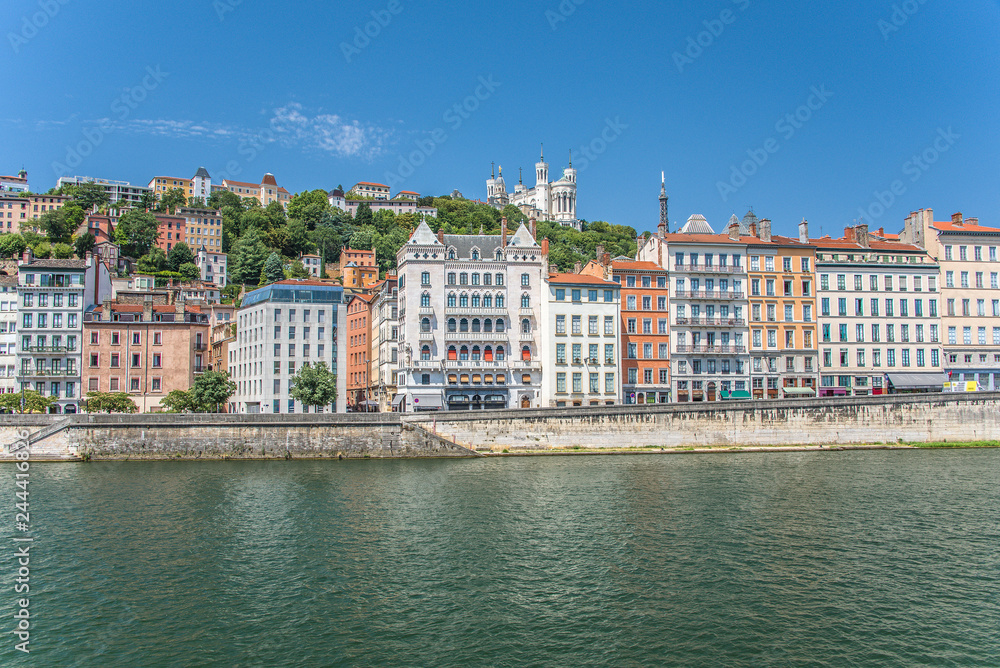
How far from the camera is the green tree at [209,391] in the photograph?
223 ft

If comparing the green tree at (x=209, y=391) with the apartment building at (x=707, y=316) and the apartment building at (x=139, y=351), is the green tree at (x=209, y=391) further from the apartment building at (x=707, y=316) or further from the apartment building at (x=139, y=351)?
the apartment building at (x=707, y=316)

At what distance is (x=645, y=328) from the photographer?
72375mm

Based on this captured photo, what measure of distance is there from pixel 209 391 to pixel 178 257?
94.7 m

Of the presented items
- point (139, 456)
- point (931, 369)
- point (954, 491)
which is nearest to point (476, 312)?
point (139, 456)

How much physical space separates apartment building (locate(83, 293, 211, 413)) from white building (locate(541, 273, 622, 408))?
36788 millimetres

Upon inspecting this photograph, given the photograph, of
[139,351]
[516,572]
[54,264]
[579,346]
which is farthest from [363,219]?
[516,572]

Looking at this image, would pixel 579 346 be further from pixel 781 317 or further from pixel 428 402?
pixel 781 317

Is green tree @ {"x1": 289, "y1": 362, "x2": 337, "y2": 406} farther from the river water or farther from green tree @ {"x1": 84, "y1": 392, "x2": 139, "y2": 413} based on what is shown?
the river water

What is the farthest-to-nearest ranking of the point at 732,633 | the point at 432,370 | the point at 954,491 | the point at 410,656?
the point at 432,370
the point at 954,491
the point at 732,633
the point at 410,656

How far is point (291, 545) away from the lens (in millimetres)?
29719

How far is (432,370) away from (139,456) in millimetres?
24650

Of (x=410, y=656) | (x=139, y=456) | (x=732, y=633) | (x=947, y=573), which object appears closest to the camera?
(x=410, y=656)

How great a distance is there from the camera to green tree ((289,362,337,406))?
66.0 metres

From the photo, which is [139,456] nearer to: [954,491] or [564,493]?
[564,493]
